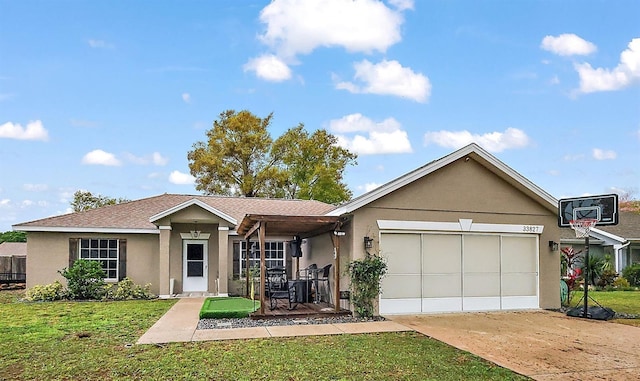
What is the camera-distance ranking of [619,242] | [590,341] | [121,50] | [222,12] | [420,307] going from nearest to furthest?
[590,341], [420,307], [222,12], [121,50], [619,242]

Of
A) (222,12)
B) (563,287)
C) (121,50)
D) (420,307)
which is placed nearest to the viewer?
(420,307)

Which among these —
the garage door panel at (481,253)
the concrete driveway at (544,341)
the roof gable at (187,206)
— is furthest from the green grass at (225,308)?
the garage door panel at (481,253)

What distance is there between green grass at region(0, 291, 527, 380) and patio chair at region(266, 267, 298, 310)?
12.1 ft

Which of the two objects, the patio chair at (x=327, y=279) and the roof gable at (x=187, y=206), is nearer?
the patio chair at (x=327, y=279)

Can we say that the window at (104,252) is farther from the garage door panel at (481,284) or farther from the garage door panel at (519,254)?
the garage door panel at (519,254)

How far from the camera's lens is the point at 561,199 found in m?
13.9

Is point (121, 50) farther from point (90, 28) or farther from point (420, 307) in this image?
point (420, 307)

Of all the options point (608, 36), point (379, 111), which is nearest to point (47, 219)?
point (379, 111)

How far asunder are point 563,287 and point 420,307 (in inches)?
221

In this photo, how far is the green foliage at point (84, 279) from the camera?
1711 centimetres

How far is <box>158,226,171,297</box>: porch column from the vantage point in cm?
1783

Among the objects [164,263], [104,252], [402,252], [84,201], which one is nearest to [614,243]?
[402,252]

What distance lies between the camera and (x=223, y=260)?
18.3 meters

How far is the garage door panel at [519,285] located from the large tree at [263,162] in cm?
2678
